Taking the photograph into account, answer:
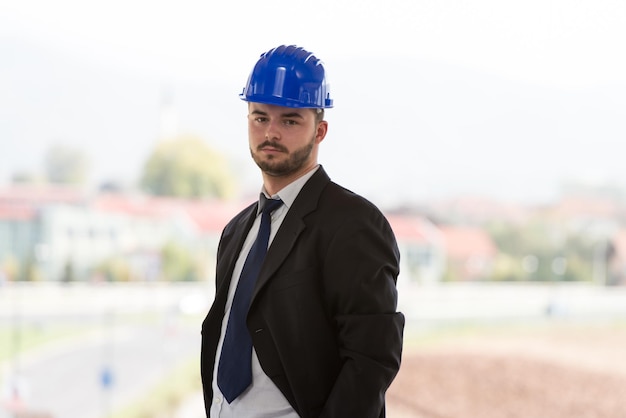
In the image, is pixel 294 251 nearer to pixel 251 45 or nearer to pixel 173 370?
pixel 251 45

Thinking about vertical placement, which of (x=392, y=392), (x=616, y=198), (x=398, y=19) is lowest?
(x=392, y=392)

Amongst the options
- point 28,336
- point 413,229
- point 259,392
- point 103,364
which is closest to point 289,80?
point 259,392

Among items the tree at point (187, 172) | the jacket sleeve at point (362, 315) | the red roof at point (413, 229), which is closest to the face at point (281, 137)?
the jacket sleeve at point (362, 315)

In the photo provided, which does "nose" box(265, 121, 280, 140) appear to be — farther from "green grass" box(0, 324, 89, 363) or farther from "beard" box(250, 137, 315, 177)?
"green grass" box(0, 324, 89, 363)

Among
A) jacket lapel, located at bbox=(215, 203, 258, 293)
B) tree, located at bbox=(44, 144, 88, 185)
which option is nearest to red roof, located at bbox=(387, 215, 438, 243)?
tree, located at bbox=(44, 144, 88, 185)

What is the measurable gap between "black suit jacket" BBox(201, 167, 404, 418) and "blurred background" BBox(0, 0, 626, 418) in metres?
3.58

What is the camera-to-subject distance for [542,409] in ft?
17.1

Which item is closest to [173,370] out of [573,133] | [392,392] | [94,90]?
[392,392]

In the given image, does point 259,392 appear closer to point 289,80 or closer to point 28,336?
point 289,80

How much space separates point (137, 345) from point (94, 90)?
1.46m

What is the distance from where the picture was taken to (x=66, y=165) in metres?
5.17

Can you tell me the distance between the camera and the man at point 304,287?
4.15 ft

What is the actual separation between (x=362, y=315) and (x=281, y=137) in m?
0.28

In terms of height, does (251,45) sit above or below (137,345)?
above
